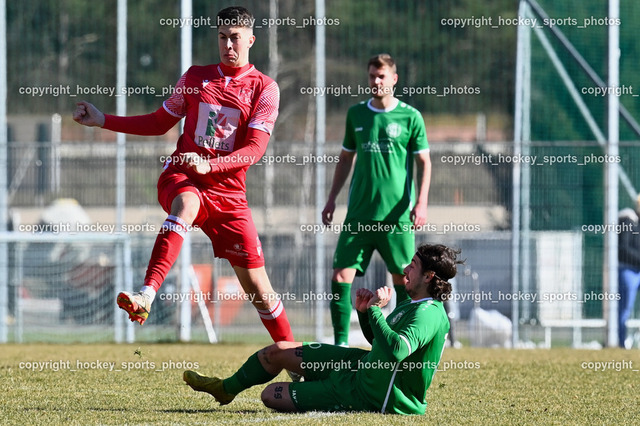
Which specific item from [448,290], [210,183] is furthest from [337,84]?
[448,290]

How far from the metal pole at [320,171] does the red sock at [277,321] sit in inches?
228

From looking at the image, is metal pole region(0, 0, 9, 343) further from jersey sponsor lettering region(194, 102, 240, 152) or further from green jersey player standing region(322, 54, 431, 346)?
jersey sponsor lettering region(194, 102, 240, 152)

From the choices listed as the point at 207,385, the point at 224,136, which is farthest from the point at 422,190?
the point at 207,385

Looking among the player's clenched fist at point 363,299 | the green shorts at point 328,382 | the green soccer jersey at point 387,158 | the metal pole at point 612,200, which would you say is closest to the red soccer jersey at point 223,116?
the green shorts at point 328,382

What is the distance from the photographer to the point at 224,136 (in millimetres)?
7250

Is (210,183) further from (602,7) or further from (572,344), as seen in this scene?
(602,7)

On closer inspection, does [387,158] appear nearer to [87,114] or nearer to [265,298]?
[265,298]

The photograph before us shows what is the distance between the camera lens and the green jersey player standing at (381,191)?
28.7 feet

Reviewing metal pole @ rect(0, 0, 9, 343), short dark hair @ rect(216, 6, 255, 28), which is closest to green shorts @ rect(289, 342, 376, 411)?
short dark hair @ rect(216, 6, 255, 28)

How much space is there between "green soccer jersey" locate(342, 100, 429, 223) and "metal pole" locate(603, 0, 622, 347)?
5239 millimetres

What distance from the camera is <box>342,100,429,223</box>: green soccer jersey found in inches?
352

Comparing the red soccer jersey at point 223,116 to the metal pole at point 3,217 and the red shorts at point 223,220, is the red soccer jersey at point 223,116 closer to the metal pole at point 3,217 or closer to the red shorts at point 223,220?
the red shorts at point 223,220

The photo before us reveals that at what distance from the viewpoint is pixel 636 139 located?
14930 millimetres

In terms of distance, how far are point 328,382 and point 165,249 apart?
1.35 meters
